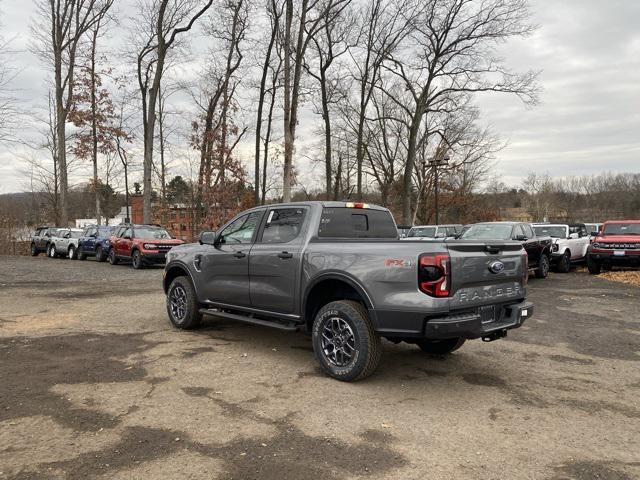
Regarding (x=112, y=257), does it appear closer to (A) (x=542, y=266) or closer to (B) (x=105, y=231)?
(B) (x=105, y=231)

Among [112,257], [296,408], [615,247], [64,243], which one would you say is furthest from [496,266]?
[64,243]

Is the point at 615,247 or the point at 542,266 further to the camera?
the point at 615,247

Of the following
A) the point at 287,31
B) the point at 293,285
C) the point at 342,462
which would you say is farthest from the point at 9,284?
the point at 287,31

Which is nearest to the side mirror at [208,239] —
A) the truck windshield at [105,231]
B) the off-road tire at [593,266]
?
the off-road tire at [593,266]

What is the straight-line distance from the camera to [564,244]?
54.3 ft

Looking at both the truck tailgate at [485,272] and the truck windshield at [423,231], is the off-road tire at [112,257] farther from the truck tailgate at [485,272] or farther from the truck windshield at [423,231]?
the truck tailgate at [485,272]

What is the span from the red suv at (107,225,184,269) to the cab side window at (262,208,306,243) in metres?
13.1

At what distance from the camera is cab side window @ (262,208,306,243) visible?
5656 millimetres

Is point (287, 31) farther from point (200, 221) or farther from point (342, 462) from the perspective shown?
point (342, 462)

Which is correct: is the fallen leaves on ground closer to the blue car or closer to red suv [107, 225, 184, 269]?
red suv [107, 225, 184, 269]

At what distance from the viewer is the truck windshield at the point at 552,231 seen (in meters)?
17.1

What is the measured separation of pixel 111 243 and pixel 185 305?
1490cm

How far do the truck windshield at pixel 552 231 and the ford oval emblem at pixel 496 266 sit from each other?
14.0 meters

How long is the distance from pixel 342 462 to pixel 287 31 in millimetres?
21607
